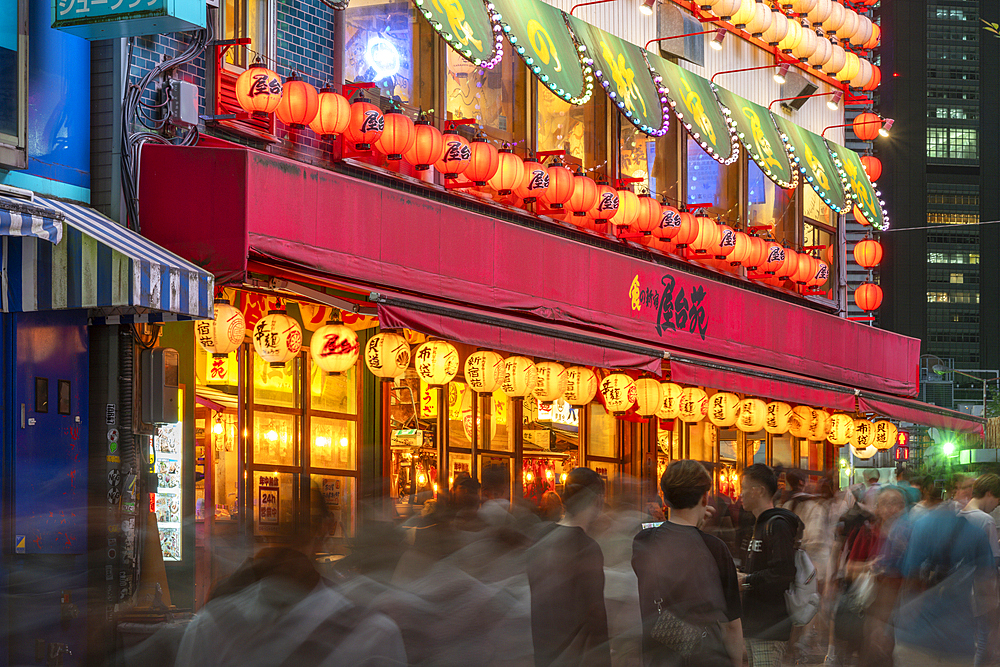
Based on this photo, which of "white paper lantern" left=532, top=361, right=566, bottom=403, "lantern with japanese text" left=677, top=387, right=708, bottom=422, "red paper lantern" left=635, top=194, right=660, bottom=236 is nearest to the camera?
"white paper lantern" left=532, top=361, right=566, bottom=403

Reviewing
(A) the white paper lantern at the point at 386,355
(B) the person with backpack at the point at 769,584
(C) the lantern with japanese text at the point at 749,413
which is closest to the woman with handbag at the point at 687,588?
(B) the person with backpack at the point at 769,584

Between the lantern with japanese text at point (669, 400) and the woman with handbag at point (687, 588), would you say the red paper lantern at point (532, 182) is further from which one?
the woman with handbag at point (687, 588)

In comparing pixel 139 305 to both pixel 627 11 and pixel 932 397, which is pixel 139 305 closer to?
pixel 627 11

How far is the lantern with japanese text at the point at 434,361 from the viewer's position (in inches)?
553

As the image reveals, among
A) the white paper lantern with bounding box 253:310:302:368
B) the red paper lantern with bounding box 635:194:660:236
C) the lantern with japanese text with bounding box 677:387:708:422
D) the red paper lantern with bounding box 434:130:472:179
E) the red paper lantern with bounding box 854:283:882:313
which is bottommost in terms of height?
the lantern with japanese text with bounding box 677:387:708:422

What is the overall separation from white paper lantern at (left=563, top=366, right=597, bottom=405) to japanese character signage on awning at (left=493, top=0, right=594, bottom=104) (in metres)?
3.56

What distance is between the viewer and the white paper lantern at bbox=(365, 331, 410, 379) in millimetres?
13742

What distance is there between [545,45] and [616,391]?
16.1ft

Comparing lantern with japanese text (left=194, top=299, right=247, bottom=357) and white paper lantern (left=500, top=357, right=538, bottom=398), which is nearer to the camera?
lantern with japanese text (left=194, top=299, right=247, bottom=357)

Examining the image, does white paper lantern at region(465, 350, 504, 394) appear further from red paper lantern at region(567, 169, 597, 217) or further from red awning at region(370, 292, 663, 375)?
red paper lantern at region(567, 169, 597, 217)

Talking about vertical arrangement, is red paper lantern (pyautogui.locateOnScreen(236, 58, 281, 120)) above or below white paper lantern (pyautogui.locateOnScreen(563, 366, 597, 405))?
above

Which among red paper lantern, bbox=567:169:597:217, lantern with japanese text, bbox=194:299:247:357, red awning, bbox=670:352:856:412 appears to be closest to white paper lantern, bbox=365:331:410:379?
lantern with japanese text, bbox=194:299:247:357

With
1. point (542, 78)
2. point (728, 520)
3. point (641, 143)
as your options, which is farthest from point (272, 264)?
point (641, 143)

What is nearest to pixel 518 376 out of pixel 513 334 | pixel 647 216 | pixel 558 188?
pixel 513 334
